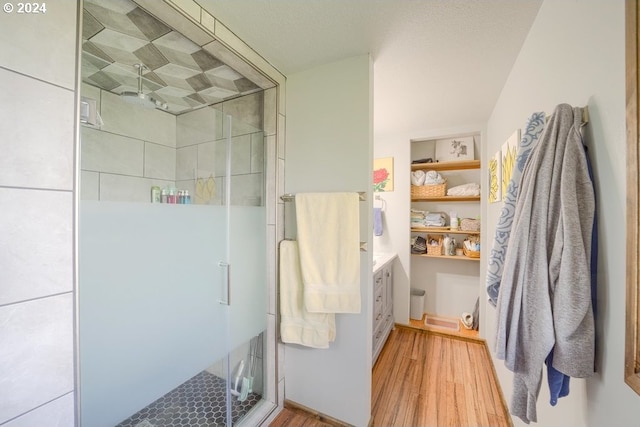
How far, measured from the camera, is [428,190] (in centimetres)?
263

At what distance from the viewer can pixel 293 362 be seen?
1.53 m

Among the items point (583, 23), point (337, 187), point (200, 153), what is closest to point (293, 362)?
point (337, 187)

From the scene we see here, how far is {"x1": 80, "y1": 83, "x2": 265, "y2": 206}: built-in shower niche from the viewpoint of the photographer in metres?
1.38

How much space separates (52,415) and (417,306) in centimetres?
284

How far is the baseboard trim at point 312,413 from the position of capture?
1.39 meters

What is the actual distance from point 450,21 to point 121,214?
1.63m

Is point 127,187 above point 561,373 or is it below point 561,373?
above

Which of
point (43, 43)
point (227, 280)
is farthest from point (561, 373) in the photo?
point (43, 43)

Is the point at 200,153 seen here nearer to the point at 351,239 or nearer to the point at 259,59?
the point at 259,59

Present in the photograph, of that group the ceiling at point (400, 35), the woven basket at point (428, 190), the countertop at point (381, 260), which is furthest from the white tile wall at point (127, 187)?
the woven basket at point (428, 190)

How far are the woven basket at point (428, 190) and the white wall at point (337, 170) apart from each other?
159 cm

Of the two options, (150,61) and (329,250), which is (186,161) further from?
(329,250)

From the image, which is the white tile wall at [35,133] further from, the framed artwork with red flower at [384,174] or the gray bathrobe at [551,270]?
the framed artwork with red flower at [384,174]

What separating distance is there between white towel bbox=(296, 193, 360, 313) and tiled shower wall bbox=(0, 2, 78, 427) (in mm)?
955
